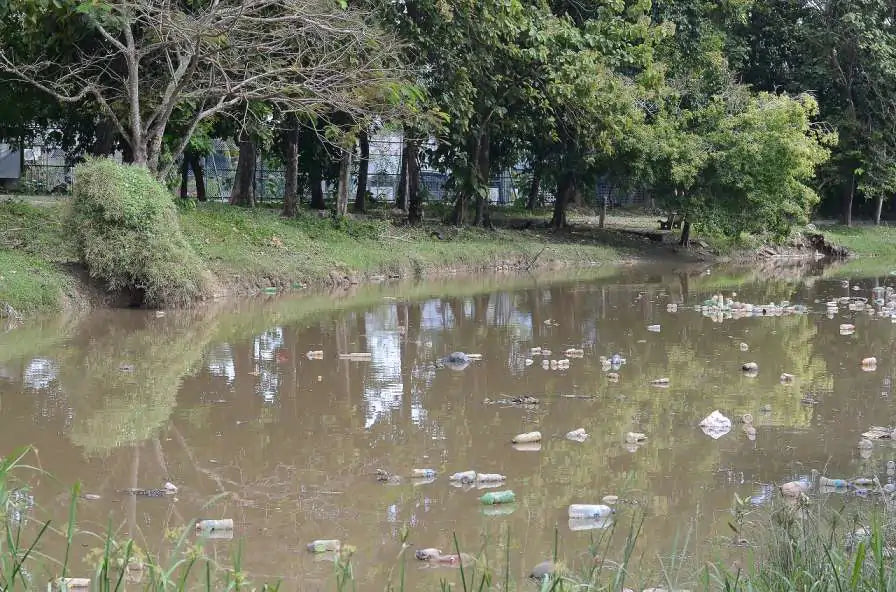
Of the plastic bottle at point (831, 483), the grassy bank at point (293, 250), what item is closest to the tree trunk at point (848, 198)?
the grassy bank at point (293, 250)

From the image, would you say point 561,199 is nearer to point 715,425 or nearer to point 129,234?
point 129,234

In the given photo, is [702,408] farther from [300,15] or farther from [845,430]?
[300,15]

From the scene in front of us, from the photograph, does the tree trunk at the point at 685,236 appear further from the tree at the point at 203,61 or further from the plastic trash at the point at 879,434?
the plastic trash at the point at 879,434

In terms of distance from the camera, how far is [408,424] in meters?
7.88

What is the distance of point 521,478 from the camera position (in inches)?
252

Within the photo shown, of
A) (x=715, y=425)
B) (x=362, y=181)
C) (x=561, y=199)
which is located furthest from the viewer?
(x=362, y=181)

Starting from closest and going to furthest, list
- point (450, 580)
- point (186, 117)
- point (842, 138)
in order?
point (450, 580) → point (186, 117) → point (842, 138)

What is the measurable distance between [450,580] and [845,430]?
4148 mm

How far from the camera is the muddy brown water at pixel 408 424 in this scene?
542 centimetres

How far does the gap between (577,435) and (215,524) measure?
2.96 metres

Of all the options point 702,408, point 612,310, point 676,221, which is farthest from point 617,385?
point 676,221

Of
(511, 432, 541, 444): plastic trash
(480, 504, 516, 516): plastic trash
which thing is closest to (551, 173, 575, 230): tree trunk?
(511, 432, 541, 444): plastic trash

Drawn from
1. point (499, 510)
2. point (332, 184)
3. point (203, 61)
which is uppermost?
point (203, 61)

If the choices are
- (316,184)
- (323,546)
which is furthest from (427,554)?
(316,184)
